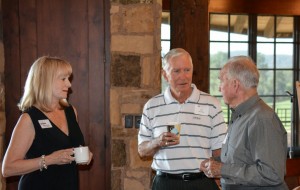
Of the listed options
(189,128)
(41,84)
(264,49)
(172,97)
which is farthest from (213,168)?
(264,49)

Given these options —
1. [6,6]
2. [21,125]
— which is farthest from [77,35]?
[21,125]

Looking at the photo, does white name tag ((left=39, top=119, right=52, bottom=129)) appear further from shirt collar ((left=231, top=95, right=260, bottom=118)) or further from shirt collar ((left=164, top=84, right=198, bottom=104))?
shirt collar ((left=231, top=95, right=260, bottom=118))

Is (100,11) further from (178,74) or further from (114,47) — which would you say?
(178,74)

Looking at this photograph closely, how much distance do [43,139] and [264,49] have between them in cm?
490

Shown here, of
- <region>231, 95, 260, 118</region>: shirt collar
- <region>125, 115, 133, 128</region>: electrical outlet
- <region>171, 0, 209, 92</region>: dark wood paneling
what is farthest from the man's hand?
<region>171, 0, 209, 92</region>: dark wood paneling

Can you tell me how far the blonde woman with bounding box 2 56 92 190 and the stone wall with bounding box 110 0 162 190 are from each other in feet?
2.91

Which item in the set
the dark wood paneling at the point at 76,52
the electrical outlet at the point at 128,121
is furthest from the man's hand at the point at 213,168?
the dark wood paneling at the point at 76,52

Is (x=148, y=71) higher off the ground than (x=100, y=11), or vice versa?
(x=100, y=11)

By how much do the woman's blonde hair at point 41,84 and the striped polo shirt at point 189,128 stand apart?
0.62 meters

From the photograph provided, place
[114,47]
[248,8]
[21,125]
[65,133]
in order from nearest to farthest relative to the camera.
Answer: [21,125], [65,133], [114,47], [248,8]

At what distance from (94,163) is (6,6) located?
4.76ft

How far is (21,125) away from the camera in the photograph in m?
2.09

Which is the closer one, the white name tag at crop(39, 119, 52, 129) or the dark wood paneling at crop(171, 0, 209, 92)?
the white name tag at crop(39, 119, 52, 129)

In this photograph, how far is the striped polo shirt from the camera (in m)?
2.27
